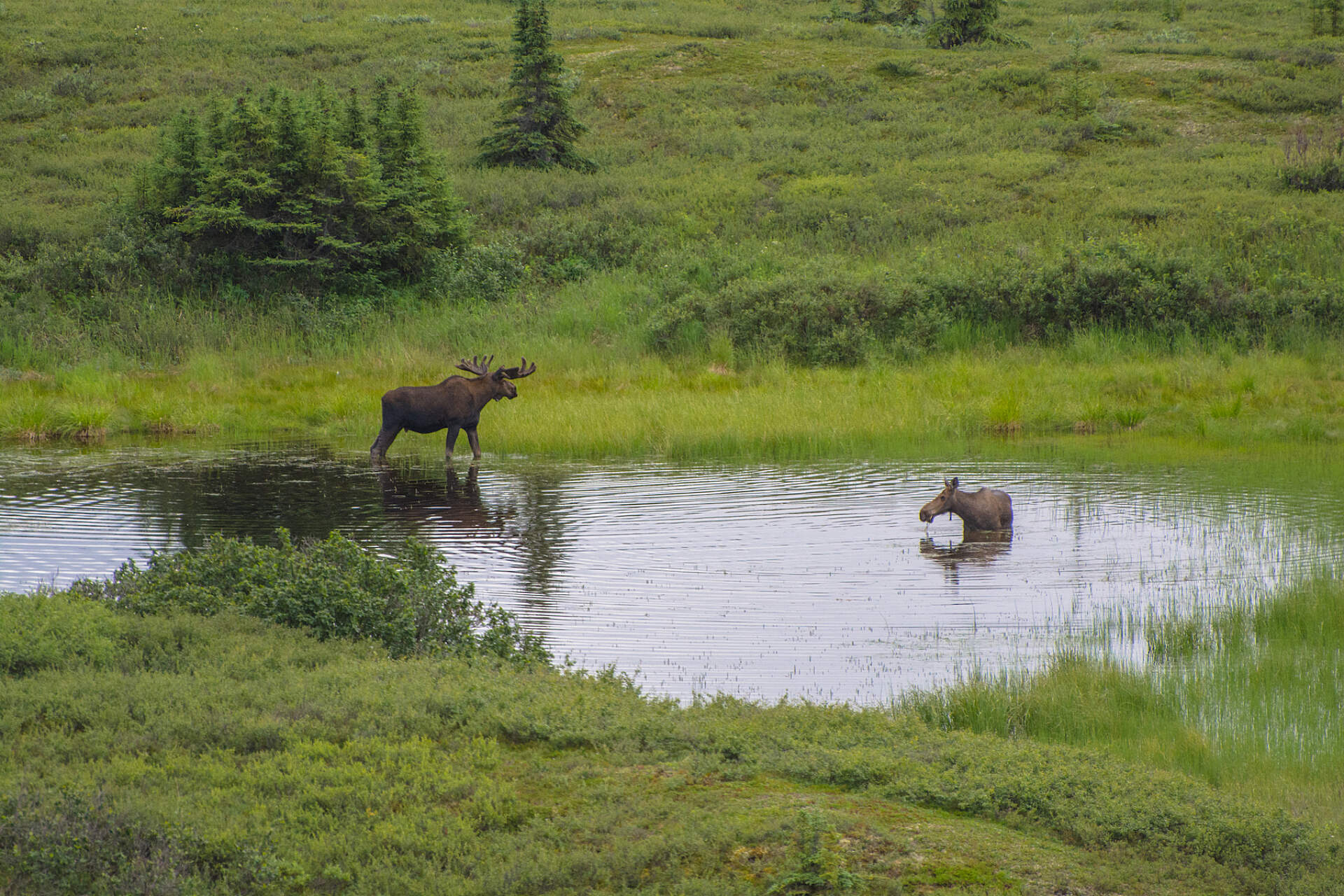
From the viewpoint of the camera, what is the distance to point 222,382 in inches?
974

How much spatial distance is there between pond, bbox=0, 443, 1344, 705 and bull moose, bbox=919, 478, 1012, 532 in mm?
306

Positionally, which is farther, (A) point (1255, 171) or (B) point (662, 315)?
(A) point (1255, 171)

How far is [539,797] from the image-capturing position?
5.45 m

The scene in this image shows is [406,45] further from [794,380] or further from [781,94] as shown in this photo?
[794,380]

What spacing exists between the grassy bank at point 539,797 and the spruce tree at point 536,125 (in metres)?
35.5

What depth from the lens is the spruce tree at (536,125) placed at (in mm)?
40250

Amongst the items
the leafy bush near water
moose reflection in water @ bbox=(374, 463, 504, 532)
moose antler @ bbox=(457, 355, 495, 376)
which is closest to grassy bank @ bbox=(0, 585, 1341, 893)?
moose reflection in water @ bbox=(374, 463, 504, 532)

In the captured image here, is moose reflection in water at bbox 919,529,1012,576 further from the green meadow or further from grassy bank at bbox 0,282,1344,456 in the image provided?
grassy bank at bbox 0,282,1344,456

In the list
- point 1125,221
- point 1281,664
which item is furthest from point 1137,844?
point 1125,221

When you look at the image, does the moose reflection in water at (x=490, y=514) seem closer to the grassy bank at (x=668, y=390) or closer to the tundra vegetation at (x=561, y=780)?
the grassy bank at (x=668, y=390)

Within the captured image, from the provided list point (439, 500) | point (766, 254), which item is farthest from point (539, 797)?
point (766, 254)

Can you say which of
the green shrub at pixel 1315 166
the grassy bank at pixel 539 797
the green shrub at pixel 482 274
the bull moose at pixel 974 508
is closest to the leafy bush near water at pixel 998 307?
the green shrub at pixel 482 274

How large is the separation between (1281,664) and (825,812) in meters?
4.56

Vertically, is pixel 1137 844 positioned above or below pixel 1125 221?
below
